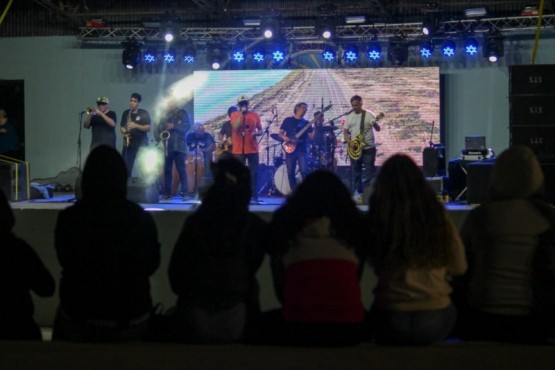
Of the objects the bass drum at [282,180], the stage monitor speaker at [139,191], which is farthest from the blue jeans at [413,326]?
the bass drum at [282,180]

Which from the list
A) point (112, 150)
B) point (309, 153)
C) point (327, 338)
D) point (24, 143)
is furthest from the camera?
point (24, 143)

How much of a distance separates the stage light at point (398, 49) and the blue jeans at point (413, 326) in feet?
35.2

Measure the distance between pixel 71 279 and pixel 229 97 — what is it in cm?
1135

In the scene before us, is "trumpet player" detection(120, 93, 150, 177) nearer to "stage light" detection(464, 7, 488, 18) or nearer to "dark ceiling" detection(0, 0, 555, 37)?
"dark ceiling" detection(0, 0, 555, 37)

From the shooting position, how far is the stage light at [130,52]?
14.5 meters

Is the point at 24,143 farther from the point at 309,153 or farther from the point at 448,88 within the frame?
the point at 448,88

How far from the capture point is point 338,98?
14500 mm

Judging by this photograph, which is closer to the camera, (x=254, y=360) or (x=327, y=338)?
(x=254, y=360)

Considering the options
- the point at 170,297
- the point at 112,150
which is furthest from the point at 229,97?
the point at 112,150

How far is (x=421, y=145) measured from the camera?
46.6 ft

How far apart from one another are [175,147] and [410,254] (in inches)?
381

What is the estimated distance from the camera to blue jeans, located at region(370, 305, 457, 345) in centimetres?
360

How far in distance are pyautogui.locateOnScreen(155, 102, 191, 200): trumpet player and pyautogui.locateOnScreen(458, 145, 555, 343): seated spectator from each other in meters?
9.33

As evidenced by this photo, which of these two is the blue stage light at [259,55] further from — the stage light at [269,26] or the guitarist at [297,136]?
the guitarist at [297,136]
